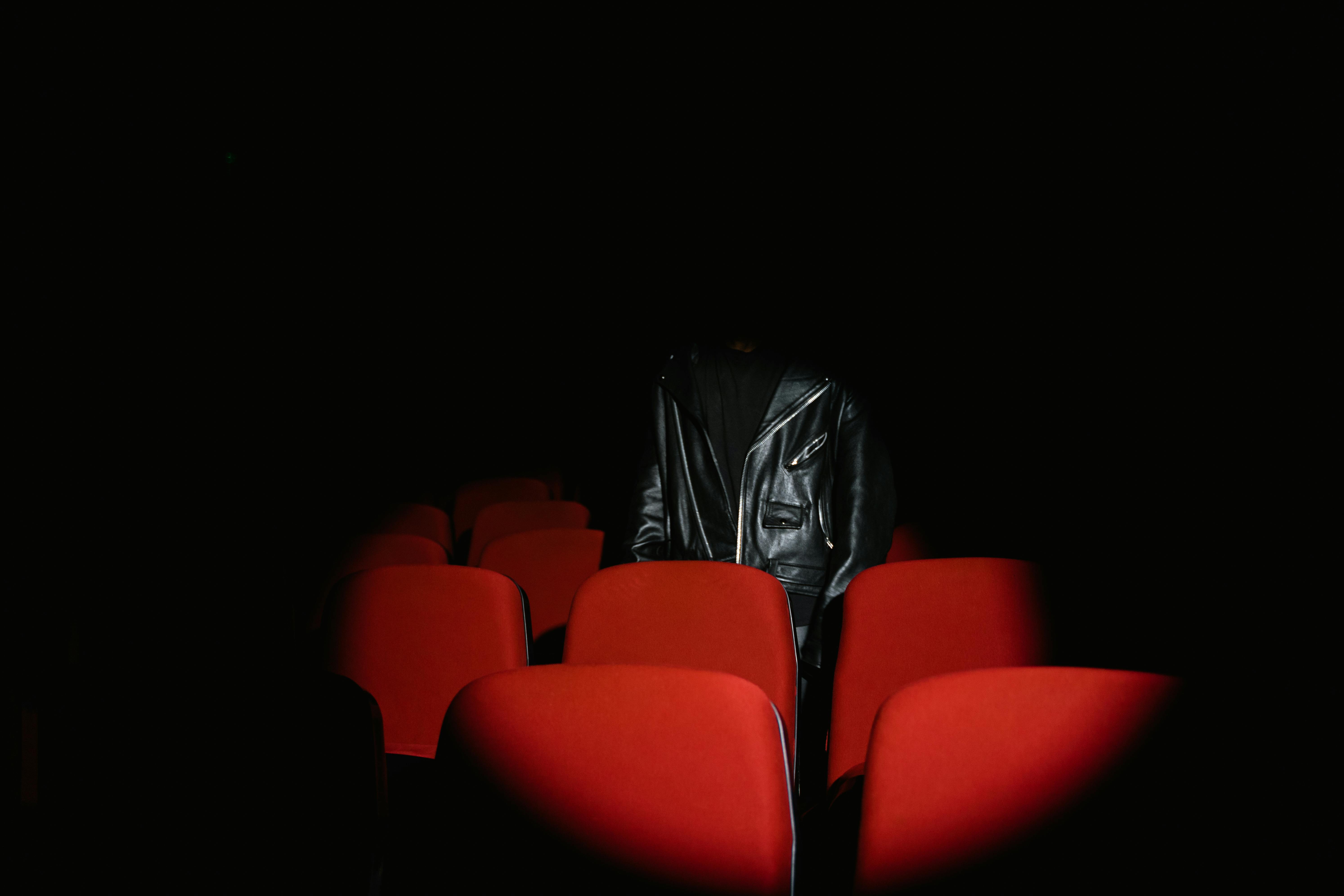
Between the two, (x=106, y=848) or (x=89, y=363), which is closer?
(x=106, y=848)

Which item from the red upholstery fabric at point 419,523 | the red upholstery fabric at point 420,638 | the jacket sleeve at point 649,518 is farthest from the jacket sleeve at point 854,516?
the red upholstery fabric at point 419,523

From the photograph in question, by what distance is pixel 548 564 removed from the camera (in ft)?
8.64

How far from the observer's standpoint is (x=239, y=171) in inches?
155

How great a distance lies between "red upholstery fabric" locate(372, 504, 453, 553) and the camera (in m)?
3.24

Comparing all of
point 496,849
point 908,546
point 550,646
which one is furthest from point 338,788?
point 908,546

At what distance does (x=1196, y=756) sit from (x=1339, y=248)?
5.85ft

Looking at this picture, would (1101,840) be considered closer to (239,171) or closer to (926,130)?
(926,130)

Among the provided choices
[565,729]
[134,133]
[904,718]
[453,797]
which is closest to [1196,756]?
[904,718]

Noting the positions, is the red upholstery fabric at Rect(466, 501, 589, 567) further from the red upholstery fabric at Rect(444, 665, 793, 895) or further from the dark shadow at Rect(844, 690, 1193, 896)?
the dark shadow at Rect(844, 690, 1193, 896)

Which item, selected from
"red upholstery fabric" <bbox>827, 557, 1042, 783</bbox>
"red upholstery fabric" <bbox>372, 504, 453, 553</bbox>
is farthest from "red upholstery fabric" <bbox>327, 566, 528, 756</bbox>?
"red upholstery fabric" <bbox>372, 504, 453, 553</bbox>

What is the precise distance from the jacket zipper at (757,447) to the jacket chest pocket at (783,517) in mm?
67

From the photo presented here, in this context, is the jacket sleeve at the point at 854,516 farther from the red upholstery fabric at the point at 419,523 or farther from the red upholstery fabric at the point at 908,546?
the red upholstery fabric at the point at 419,523

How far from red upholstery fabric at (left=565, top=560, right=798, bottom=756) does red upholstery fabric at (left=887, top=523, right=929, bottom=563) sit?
4.15ft

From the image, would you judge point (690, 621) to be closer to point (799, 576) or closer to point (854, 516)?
point (799, 576)
